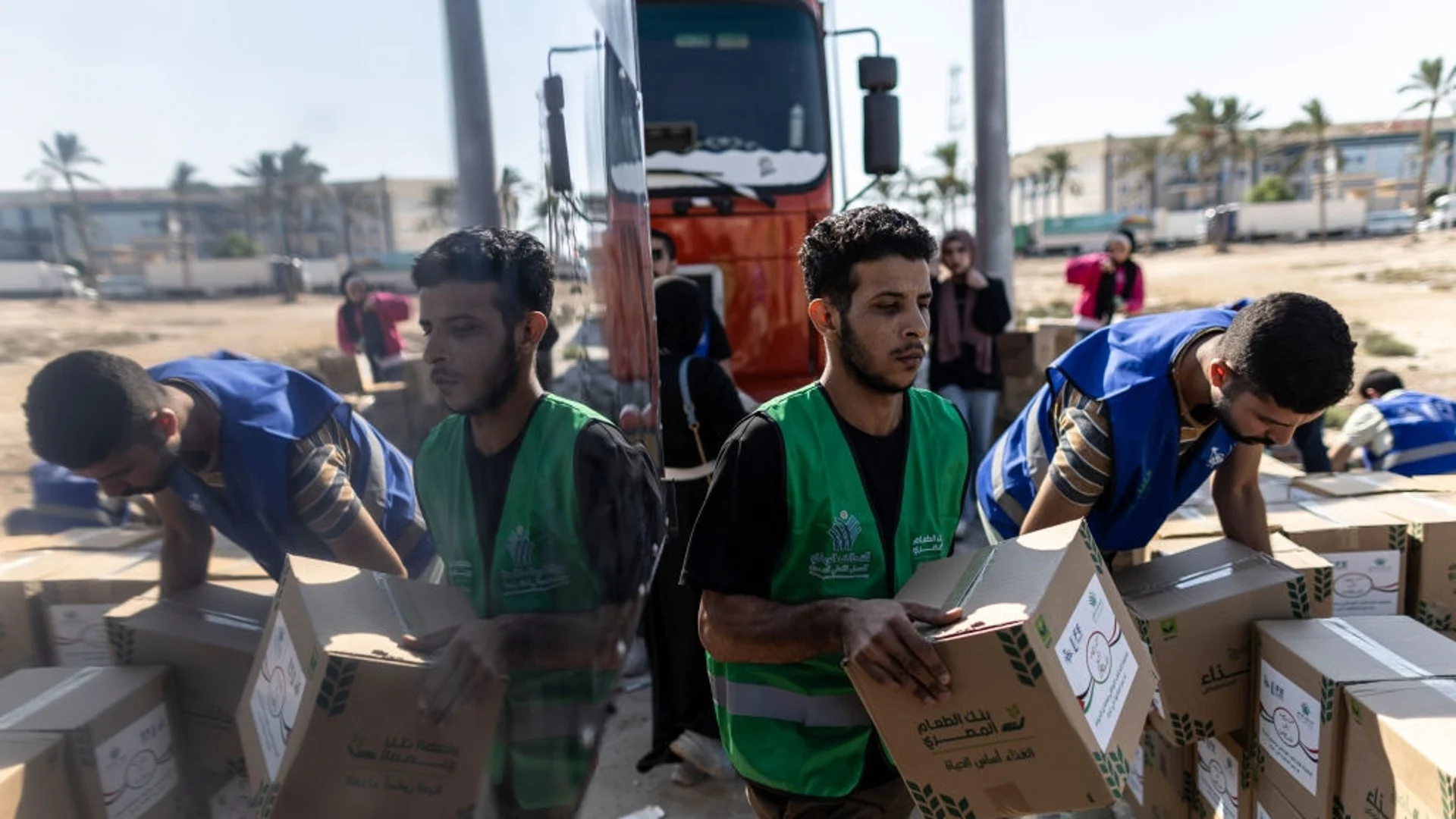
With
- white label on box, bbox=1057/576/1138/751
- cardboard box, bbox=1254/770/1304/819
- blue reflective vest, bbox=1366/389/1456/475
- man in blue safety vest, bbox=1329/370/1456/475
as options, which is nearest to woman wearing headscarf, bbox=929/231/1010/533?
man in blue safety vest, bbox=1329/370/1456/475

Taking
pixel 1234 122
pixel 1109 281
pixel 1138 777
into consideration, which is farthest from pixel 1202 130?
pixel 1138 777

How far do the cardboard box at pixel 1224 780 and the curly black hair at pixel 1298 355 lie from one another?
34.3 inches

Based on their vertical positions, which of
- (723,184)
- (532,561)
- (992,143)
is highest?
(992,143)

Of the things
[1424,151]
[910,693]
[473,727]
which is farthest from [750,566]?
[1424,151]

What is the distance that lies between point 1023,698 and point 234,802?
40.2 inches

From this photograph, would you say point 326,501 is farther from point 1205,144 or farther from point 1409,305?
point 1205,144

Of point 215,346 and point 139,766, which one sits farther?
point 139,766

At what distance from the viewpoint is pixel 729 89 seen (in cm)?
471

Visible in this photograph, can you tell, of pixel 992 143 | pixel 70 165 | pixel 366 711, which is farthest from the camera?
pixel 992 143

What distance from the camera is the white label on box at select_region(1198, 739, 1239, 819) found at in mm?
2174

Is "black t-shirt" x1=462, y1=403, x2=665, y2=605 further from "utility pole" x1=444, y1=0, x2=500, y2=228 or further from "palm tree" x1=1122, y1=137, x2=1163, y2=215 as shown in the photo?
"palm tree" x1=1122, y1=137, x2=1163, y2=215

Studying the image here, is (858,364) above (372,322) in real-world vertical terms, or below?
below

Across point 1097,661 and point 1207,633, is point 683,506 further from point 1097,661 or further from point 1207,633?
point 1097,661

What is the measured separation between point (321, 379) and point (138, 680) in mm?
722
